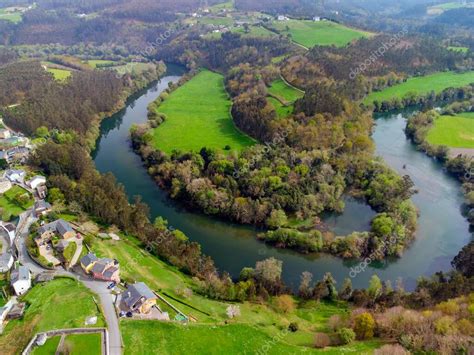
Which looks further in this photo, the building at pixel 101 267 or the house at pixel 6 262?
the house at pixel 6 262

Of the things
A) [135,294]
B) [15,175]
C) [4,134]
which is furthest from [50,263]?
[4,134]

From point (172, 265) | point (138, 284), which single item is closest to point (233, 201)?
point (172, 265)

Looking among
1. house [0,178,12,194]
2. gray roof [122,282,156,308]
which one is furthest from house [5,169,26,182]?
gray roof [122,282,156,308]

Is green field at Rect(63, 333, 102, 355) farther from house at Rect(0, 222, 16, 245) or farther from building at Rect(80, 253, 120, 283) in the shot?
house at Rect(0, 222, 16, 245)

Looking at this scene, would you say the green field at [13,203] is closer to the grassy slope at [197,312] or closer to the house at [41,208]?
the house at [41,208]

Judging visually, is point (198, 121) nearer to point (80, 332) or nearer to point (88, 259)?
point (88, 259)

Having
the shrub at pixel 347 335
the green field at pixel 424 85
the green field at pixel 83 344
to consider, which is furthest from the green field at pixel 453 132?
the green field at pixel 83 344
